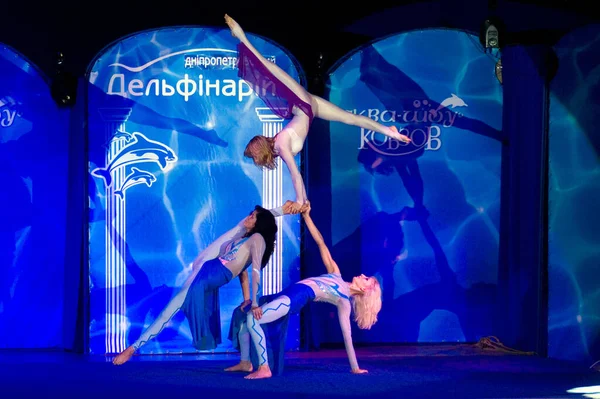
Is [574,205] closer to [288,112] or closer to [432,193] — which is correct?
[432,193]

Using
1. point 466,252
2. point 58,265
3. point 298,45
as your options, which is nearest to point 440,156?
point 466,252

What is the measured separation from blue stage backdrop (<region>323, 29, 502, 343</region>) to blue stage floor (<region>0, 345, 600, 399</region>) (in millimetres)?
642

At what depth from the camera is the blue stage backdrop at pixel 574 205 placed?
7242mm

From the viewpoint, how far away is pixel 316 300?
634 centimetres

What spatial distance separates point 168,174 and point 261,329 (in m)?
2.13

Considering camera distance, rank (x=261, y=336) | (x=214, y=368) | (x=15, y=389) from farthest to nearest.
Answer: (x=214, y=368) → (x=261, y=336) → (x=15, y=389)

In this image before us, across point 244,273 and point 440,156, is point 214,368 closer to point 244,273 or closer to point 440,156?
point 244,273

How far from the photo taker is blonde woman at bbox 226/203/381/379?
6.12m

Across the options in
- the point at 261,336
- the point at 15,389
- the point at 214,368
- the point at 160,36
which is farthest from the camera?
the point at 160,36

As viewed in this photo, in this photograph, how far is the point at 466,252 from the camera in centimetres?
809

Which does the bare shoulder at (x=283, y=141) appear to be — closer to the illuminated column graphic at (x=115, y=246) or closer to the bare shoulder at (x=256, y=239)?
the bare shoulder at (x=256, y=239)

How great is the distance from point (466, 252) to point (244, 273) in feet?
7.55

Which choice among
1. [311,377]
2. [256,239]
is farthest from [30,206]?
[311,377]

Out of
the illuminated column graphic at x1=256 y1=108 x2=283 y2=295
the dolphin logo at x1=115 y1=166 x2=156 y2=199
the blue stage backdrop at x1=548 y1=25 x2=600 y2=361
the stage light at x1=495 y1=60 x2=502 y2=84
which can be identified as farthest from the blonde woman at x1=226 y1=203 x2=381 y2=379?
the stage light at x1=495 y1=60 x2=502 y2=84
